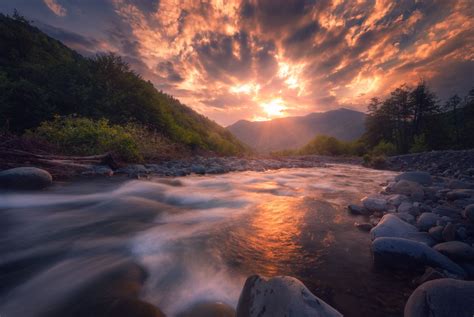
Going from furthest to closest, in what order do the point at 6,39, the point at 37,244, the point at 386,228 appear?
the point at 6,39 → the point at 386,228 → the point at 37,244

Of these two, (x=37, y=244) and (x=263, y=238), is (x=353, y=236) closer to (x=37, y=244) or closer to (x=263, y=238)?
(x=263, y=238)

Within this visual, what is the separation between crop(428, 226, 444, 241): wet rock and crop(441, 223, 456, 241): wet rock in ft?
0.13

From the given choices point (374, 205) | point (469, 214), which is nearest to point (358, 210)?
point (374, 205)

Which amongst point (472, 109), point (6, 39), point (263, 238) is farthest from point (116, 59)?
point (472, 109)

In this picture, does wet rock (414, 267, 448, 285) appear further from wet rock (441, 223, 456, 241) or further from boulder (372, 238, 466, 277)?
wet rock (441, 223, 456, 241)

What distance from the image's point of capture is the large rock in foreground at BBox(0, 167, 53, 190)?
13.8 ft

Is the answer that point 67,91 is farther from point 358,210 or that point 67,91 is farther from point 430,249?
point 430,249

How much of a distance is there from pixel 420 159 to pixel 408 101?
26544 millimetres

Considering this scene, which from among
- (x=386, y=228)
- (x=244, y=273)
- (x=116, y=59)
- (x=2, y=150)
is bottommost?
(x=244, y=273)

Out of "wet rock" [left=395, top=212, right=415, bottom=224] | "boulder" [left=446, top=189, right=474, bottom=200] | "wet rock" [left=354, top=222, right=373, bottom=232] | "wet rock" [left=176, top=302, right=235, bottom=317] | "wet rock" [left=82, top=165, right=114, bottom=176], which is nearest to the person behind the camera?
"wet rock" [left=176, top=302, right=235, bottom=317]

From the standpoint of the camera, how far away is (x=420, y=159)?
14117mm

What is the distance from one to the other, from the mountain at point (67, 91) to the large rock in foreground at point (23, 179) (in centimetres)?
421

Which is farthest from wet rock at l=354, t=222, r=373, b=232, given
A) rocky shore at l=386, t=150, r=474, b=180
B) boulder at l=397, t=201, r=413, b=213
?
rocky shore at l=386, t=150, r=474, b=180

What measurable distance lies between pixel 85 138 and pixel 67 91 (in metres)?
5.09
